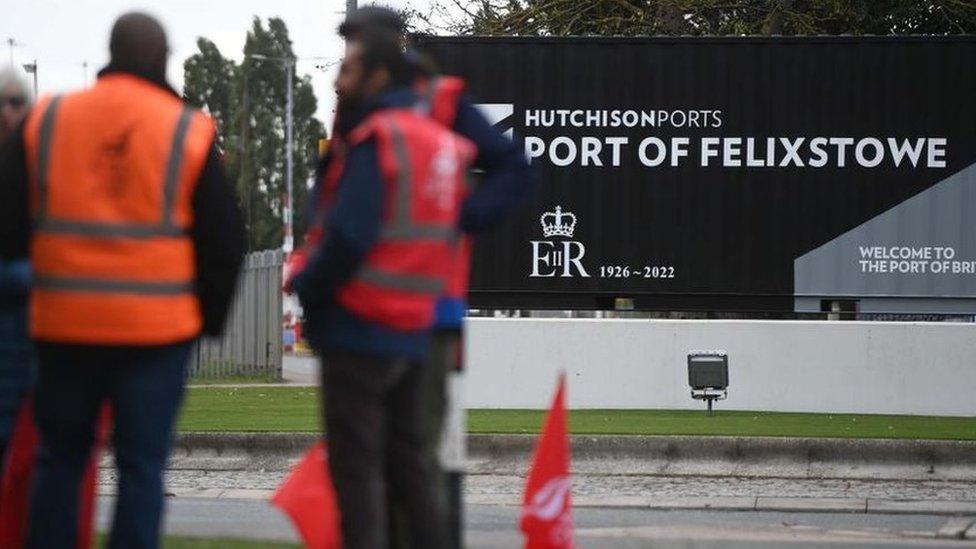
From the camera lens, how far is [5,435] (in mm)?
5930

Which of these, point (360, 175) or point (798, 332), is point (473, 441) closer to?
point (798, 332)

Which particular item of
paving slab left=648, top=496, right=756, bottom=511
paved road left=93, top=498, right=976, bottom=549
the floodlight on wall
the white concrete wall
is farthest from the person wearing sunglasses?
the white concrete wall

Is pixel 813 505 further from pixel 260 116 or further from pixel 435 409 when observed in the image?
pixel 260 116

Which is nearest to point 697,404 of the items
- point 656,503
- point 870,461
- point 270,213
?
point 870,461

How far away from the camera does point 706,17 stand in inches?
1133

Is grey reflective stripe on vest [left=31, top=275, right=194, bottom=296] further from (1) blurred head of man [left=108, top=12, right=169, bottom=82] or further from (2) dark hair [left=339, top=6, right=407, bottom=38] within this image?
(2) dark hair [left=339, top=6, right=407, bottom=38]

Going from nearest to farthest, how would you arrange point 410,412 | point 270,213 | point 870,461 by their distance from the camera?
point 410,412 < point 870,461 < point 270,213

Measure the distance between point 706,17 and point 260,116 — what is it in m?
81.3

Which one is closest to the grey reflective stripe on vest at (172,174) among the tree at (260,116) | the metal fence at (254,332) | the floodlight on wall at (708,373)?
the floodlight on wall at (708,373)

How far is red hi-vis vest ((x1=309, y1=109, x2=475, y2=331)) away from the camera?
5.37m

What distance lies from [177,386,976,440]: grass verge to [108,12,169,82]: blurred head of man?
878 centimetres

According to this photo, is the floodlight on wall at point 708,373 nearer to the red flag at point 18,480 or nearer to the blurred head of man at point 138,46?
the red flag at point 18,480

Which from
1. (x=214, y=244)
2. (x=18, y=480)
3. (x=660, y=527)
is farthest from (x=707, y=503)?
(x=214, y=244)

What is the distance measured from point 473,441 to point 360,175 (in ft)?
27.6
